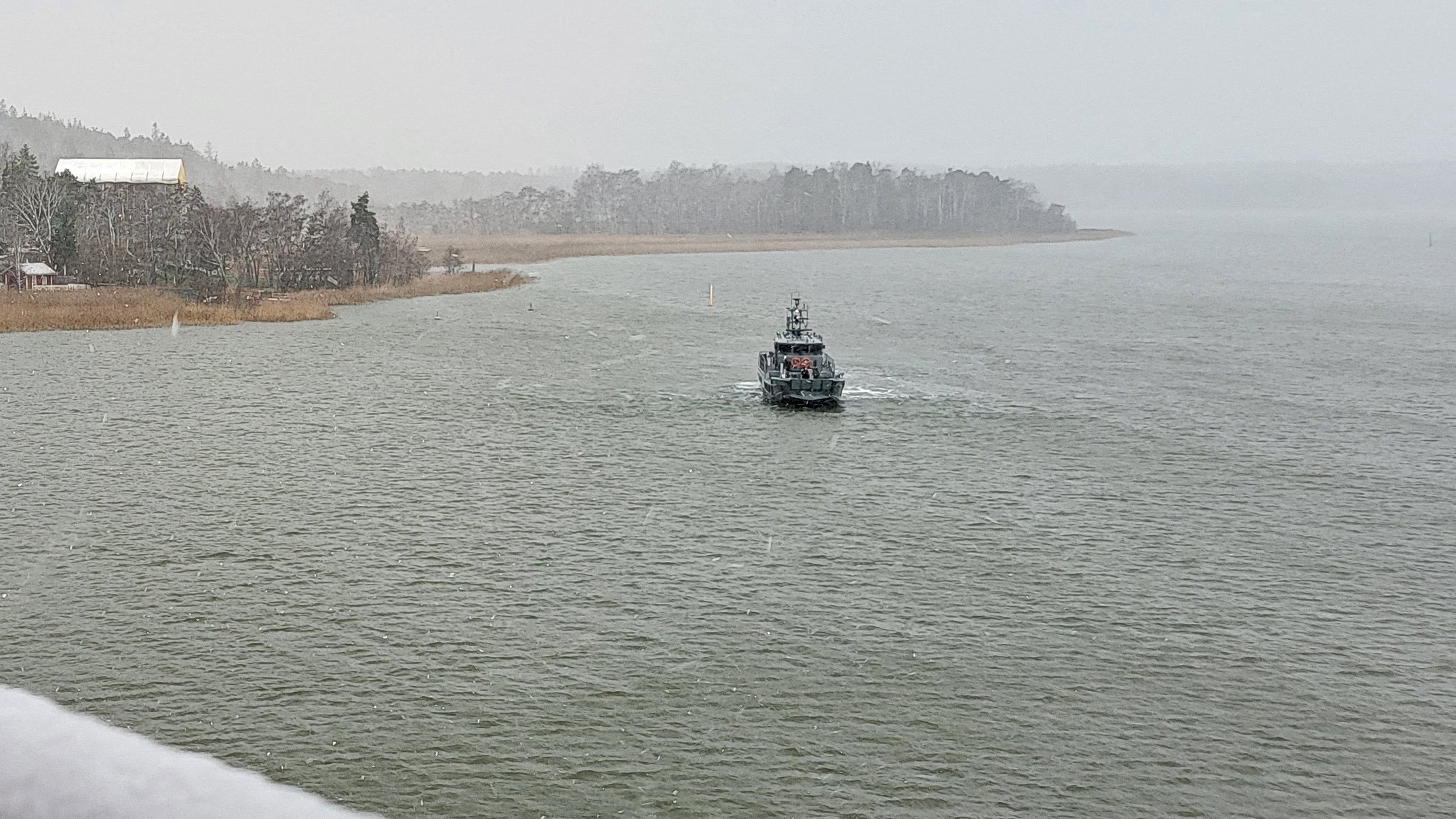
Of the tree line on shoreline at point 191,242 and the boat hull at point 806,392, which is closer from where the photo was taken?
the boat hull at point 806,392

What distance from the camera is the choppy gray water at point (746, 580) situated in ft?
75.6

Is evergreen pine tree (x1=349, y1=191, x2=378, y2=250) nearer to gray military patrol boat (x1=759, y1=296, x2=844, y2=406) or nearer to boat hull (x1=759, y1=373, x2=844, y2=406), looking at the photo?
gray military patrol boat (x1=759, y1=296, x2=844, y2=406)

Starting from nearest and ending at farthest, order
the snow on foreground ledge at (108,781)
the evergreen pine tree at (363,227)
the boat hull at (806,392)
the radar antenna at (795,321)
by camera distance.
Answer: the snow on foreground ledge at (108,781) < the boat hull at (806,392) < the radar antenna at (795,321) < the evergreen pine tree at (363,227)

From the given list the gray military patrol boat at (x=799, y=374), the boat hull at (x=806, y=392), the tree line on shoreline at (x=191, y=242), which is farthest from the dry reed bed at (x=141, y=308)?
the boat hull at (x=806, y=392)

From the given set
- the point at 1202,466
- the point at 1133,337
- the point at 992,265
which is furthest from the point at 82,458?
the point at 992,265

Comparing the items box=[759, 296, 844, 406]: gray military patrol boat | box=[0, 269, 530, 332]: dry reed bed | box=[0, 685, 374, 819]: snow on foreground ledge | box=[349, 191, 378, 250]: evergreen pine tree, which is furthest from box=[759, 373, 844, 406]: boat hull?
box=[349, 191, 378, 250]: evergreen pine tree

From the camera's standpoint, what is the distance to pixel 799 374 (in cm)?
6097

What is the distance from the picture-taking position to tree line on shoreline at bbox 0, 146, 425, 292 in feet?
342

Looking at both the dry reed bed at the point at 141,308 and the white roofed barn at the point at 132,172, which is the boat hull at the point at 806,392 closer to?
the dry reed bed at the point at 141,308

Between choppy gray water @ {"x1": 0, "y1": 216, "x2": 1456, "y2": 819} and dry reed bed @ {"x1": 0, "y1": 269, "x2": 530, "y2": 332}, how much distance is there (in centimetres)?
1316

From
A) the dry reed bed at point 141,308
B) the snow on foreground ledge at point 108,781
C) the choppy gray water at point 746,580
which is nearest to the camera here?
the snow on foreground ledge at point 108,781

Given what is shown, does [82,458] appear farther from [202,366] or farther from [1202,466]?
[1202,466]

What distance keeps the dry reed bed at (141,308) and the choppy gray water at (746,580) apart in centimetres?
1316

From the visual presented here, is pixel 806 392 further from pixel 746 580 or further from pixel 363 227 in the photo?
pixel 363 227
